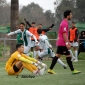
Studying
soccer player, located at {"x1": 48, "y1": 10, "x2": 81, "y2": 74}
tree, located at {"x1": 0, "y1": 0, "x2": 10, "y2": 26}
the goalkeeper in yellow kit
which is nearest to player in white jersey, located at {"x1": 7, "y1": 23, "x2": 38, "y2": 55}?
soccer player, located at {"x1": 48, "y1": 10, "x2": 81, "y2": 74}

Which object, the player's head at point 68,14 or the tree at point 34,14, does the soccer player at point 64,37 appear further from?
the tree at point 34,14

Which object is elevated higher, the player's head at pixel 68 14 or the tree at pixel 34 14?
the player's head at pixel 68 14

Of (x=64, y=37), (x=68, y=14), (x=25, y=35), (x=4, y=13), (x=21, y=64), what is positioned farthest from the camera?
(x=4, y=13)

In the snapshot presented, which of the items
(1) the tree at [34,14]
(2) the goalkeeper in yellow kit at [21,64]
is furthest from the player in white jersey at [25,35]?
(1) the tree at [34,14]

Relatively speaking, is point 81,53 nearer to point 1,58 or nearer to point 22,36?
point 1,58

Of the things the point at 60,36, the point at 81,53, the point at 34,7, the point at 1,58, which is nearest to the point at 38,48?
the point at 1,58

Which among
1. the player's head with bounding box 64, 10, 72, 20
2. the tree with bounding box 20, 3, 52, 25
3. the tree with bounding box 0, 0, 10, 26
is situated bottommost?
the tree with bounding box 20, 3, 52, 25

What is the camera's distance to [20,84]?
35.1 feet

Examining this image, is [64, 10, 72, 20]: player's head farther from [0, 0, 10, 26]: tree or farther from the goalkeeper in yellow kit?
[0, 0, 10, 26]: tree

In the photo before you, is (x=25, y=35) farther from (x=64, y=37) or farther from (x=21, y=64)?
(x=21, y=64)

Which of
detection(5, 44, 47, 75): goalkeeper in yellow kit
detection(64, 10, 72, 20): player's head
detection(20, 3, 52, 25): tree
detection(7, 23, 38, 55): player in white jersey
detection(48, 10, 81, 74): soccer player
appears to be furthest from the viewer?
detection(20, 3, 52, 25): tree

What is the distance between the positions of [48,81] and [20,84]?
96 centimetres

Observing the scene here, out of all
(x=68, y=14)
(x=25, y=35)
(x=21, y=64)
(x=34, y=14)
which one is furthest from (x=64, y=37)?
(x=34, y=14)

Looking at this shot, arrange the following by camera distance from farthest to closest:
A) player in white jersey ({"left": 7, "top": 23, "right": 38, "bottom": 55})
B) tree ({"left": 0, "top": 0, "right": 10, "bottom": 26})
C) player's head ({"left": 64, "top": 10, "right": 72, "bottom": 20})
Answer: tree ({"left": 0, "top": 0, "right": 10, "bottom": 26}) → player in white jersey ({"left": 7, "top": 23, "right": 38, "bottom": 55}) → player's head ({"left": 64, "top": 10, "right": 72, "bottom": 20})
